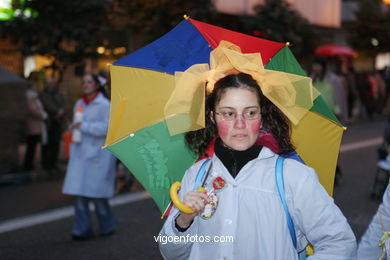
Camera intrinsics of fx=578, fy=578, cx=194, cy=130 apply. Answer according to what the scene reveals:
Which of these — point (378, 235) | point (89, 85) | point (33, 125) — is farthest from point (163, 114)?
point (33, 125)

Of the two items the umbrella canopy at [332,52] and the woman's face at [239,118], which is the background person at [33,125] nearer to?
the woman's face at [239,118]

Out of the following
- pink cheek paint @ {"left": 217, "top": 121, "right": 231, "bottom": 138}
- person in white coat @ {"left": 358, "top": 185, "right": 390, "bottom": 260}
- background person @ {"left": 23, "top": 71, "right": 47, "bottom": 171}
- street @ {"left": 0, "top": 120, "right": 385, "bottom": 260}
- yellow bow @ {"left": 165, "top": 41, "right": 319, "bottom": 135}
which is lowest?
street @ {"left": 0, "top": 120, "right": 385, "bottom": 260}

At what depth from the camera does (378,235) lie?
2.72 meters

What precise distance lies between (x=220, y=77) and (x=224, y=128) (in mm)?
244

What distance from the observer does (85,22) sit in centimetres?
1223

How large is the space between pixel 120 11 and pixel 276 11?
5842mm

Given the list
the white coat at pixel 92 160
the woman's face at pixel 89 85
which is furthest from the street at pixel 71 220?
the woman's face at pixel 89 85

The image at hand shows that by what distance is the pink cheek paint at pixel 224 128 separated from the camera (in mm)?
2562

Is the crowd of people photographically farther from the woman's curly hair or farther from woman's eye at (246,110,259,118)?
woman's eye at (246,110,259,118)

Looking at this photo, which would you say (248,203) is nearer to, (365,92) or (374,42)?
(365,92)

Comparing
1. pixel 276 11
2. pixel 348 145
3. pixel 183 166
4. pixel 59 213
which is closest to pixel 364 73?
pixel 276 11

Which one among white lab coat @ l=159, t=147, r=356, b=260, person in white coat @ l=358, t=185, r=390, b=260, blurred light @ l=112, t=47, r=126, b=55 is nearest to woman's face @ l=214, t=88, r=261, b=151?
white lab coat @ l=159, t=147, r=356, b=260

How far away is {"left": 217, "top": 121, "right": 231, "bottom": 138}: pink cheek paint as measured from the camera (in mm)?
2562

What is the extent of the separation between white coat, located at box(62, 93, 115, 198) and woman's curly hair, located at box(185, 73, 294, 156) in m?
3.45
